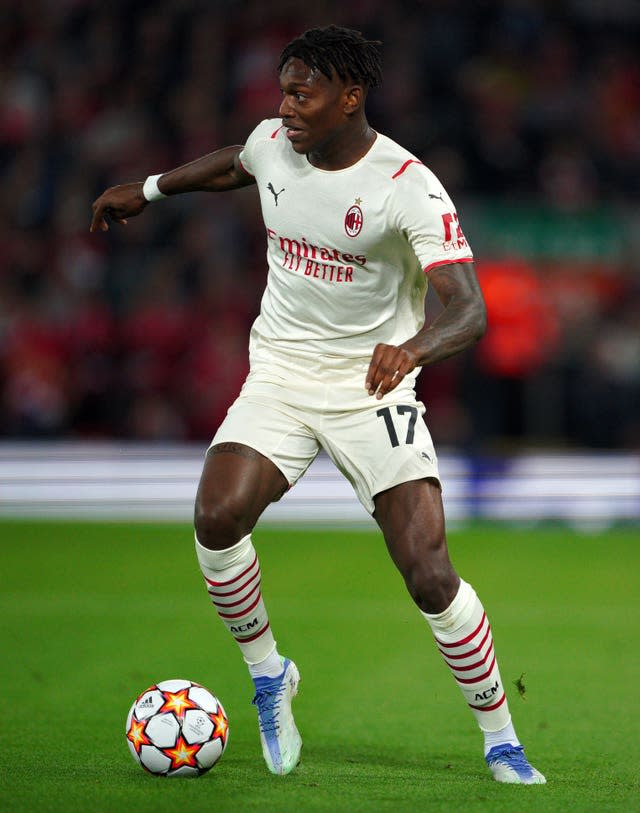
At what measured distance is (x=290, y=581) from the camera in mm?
9281

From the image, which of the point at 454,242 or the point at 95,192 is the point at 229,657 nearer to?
the point at 454,242

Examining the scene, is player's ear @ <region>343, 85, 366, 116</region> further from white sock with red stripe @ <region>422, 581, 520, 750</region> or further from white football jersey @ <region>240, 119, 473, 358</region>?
white sock with red stripe @ <region>422, 581, 520, 750</region>

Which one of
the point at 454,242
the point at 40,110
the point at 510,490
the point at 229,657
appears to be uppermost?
the point at 454,242

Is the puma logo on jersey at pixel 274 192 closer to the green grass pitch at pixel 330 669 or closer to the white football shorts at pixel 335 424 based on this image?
the white football shorts at pixel 335 424

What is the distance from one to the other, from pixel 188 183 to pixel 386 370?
145 centimetres

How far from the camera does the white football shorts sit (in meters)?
4.68

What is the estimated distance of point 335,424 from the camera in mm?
4832

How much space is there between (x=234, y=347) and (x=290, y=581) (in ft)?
12.4

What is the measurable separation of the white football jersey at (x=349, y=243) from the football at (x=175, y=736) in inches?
51.2

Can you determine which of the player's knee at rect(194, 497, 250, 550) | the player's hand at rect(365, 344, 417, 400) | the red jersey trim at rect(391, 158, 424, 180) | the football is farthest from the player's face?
the football

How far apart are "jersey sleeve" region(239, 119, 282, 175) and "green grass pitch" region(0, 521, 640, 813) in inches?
84.1

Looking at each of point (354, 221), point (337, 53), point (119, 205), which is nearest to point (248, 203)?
point (119, 205)

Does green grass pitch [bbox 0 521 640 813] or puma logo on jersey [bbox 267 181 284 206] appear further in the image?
puma logo on jersey [bbox 267 181 284 206]

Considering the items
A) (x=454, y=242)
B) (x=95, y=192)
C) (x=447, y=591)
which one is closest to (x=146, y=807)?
(x=447, y=591)
